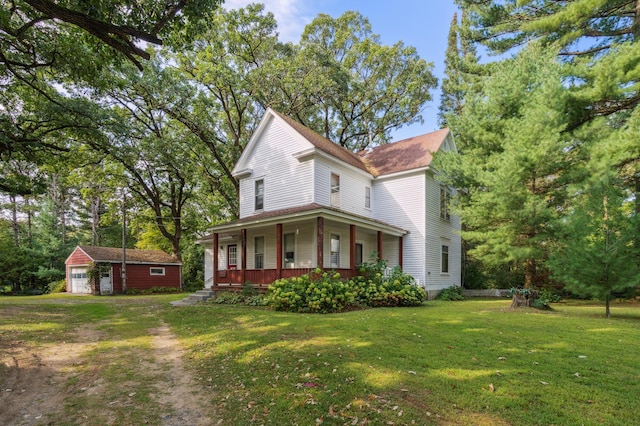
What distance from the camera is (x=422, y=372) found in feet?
15.6

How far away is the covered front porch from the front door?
30.0 inches

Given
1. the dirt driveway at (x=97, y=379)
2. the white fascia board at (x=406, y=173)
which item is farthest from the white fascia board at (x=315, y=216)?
the dirt driveway at (x=97, y=379)

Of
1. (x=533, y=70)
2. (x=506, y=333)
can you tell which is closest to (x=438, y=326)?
(x=506, y=333)

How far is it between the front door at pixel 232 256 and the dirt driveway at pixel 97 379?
450 inches

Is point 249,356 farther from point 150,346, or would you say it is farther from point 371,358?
point 150,346

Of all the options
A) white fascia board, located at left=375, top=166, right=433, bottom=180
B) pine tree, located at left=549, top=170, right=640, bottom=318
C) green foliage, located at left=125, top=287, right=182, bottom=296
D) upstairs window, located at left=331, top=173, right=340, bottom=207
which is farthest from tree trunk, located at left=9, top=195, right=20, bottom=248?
pine tree, located at left=549, top=170, right=640, bottom=318

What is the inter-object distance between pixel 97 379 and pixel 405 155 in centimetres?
1724

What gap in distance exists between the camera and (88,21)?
16.8 feet

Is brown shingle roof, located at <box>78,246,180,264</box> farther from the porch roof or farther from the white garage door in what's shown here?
the porch roof

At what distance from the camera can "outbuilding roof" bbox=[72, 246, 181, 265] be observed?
26562 mm

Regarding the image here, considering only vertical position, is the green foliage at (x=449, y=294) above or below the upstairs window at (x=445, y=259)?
below

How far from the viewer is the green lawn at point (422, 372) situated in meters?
3.69

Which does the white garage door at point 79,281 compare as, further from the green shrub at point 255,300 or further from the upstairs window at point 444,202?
the upstairs window at point 444,202

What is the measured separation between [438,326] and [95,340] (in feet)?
26.3
